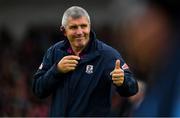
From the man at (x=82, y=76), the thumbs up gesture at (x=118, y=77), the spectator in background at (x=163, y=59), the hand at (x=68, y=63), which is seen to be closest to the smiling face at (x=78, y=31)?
the man at (x=82, y=76)

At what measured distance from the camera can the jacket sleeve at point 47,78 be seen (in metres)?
3.87

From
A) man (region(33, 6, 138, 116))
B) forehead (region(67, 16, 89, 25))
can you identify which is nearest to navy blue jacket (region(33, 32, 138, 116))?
man (region(33, 6, 138, 116))

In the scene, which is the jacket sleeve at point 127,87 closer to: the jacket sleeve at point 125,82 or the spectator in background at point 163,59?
the jacket sleeve at point 125,82

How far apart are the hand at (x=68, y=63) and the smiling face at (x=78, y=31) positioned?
107 millimetres

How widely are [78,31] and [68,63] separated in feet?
0.62

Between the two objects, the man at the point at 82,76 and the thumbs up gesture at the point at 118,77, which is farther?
the man at the point at 82,76

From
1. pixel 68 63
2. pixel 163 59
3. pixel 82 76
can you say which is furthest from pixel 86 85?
pixel 163 59

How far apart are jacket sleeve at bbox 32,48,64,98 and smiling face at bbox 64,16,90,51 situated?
17cm

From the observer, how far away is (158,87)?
3855mm

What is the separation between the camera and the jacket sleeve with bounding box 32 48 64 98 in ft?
12.7

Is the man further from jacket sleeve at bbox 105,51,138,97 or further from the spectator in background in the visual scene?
the spectator in background

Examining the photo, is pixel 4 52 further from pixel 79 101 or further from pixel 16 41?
pixel 79 101

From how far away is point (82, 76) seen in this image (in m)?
3.88

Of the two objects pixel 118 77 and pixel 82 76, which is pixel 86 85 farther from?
pixel 118 77
